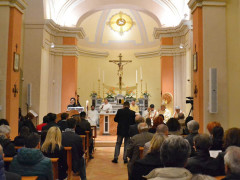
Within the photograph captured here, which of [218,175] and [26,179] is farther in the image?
[218,175]

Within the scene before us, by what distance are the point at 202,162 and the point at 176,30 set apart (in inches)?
407

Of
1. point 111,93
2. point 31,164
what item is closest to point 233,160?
point 31,164

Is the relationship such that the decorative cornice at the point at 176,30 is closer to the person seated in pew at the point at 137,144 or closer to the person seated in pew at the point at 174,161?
the person seated in pew at the point at 137,144

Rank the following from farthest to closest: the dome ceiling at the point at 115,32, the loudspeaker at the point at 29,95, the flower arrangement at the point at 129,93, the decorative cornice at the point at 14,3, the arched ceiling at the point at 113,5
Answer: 1. the dome ceiling at the point at 115,32
2. the flower arrangement at the point at 129,93
3. the arched ceiling at the point at 113,5
4. the loudspeaker at the point at 29,95
5. the decorative cornice at the point at 14,3

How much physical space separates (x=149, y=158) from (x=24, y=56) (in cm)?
901

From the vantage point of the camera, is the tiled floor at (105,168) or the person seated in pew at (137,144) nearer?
the person seated in pew at (137,144)

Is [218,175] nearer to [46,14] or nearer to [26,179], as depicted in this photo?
[26,179]

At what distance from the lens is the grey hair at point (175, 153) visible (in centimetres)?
210

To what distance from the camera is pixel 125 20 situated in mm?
16969

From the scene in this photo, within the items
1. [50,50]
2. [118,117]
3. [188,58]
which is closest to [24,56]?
[50,50]

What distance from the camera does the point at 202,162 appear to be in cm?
296

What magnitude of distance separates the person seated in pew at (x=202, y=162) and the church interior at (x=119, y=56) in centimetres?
314

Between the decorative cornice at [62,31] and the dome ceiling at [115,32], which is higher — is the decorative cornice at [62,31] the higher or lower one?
the lower one

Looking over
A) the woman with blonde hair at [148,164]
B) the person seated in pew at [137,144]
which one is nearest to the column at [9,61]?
the person seated in pew at [137,144]
